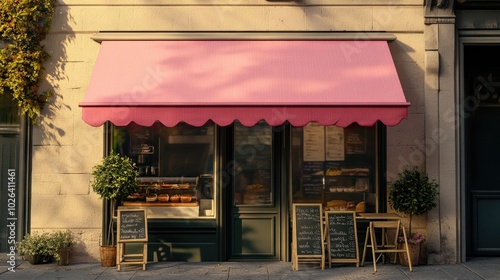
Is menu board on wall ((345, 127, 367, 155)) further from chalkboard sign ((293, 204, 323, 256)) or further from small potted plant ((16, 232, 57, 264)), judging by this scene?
small potted plant ((16, 232, 57, 264))

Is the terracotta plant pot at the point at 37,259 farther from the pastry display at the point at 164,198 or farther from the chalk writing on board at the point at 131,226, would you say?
the pastry display at the point at 164,198

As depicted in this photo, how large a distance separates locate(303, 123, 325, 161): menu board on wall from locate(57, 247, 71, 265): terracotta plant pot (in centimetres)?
429

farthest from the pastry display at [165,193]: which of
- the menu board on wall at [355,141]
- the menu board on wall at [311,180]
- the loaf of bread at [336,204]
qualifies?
the menu board on wall at [355,141]

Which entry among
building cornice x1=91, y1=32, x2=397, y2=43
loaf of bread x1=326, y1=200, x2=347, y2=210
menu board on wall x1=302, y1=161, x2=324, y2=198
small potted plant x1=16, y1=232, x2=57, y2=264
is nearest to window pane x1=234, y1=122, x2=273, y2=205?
menu board on wall x1=302, y1=161, x2=324, y2=198

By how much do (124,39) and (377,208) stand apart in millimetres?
5160

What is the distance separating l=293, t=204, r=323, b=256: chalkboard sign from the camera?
37.2 feet

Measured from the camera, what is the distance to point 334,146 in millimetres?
12227

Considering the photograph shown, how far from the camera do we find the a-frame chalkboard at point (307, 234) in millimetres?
11297

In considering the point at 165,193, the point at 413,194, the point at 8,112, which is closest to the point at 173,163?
the point at 165,193

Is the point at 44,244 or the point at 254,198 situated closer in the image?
the point at 44,244

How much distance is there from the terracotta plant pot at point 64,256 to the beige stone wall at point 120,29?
0.48 metres

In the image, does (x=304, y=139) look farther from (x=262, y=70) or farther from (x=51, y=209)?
(x=51, y=209)

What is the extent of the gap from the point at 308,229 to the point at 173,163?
260 centimetres

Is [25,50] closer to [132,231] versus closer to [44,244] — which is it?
[44,244]
